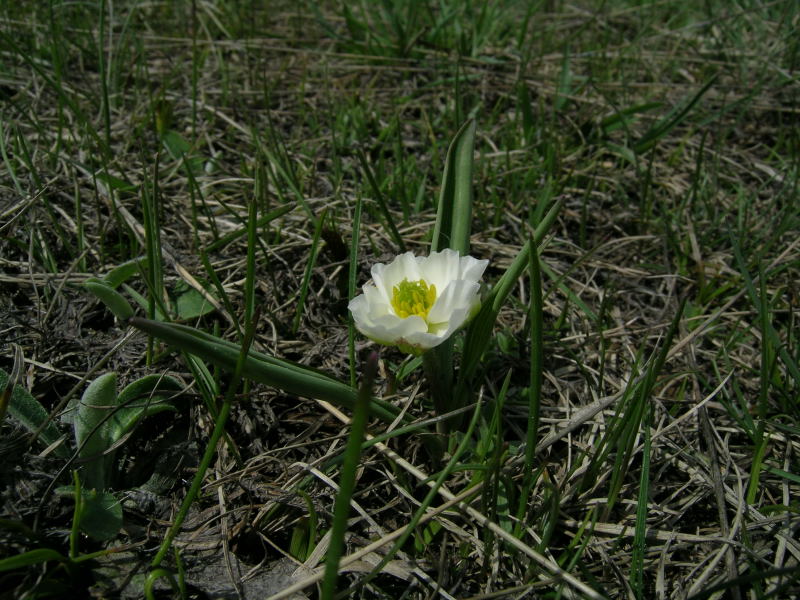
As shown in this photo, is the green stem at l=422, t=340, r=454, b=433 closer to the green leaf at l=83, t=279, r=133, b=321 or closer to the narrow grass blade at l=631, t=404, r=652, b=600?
the narrow grass blade at l=631, t=404, r=652, b=600

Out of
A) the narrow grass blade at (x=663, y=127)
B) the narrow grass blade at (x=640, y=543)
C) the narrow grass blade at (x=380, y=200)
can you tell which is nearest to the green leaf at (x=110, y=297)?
the narrow grass blade at (x=380, y=200)

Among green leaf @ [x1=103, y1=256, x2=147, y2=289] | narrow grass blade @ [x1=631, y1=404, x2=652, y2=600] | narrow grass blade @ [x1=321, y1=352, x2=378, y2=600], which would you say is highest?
narrow grass blade @ [x1=321, y1=352, x2=378, y2=600]

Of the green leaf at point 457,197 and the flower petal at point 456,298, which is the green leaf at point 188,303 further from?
the flower petal at point 456,298

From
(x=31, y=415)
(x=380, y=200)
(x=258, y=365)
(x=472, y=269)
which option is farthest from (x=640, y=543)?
(x=31, y=415)

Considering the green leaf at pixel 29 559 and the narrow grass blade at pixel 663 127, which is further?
the narrow grass blade at pixel 663 127

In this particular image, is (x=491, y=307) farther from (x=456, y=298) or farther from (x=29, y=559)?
(x=29, y=559)

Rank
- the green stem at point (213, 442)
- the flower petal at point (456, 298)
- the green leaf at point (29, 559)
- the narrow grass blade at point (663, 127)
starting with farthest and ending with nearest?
1. the narrow grass blade at point (663, 127)
2. the flower petal at point (456, 298)
3. the green stem at point (213, 442)
4. the green leaf at point (29, 559)

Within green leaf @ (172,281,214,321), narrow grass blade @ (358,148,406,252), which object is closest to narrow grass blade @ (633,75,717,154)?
narrow grass blade @ (358,148,406,252)
